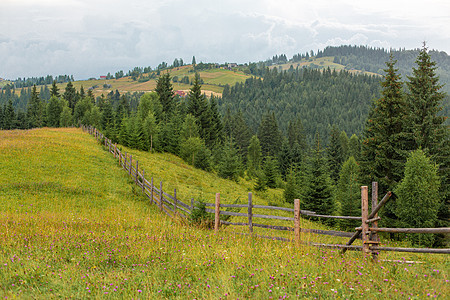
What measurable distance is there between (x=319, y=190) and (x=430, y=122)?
10.6m

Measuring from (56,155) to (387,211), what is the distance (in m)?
28.9

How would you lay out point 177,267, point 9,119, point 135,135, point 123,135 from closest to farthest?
1. point 177,267
2. point 135,135
3. point 123,135
4. point 9,119

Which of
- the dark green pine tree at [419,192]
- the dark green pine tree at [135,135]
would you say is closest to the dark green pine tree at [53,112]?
the dark green pine tree at [135,135]

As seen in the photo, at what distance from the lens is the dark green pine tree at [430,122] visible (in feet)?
86.5

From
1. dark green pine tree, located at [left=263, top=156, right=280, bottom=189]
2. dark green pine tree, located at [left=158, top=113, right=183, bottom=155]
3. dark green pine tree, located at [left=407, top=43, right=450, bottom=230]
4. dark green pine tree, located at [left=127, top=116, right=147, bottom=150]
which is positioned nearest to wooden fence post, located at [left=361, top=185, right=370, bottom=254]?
dark green pine tree, located at [left=407, top=43, right=450, bottom=230]

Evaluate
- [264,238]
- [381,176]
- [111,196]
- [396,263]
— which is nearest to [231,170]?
[381,176]

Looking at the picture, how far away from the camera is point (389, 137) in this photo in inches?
1046

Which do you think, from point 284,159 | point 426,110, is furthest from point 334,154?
point 426,110

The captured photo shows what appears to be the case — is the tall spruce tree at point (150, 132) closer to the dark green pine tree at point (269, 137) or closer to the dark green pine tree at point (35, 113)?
the dark green pine tree at point (269, 137)

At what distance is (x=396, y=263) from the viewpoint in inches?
269

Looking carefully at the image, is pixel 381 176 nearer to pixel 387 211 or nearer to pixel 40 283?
pixel 387 211

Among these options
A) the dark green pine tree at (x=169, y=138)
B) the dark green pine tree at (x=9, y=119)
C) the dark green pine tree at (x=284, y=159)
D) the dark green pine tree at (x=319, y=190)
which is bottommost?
the dark green pine tree at (x=284, y=159)

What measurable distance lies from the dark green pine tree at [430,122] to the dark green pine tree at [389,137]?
3.53 ft

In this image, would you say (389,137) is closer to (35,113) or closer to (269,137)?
(269,137)
